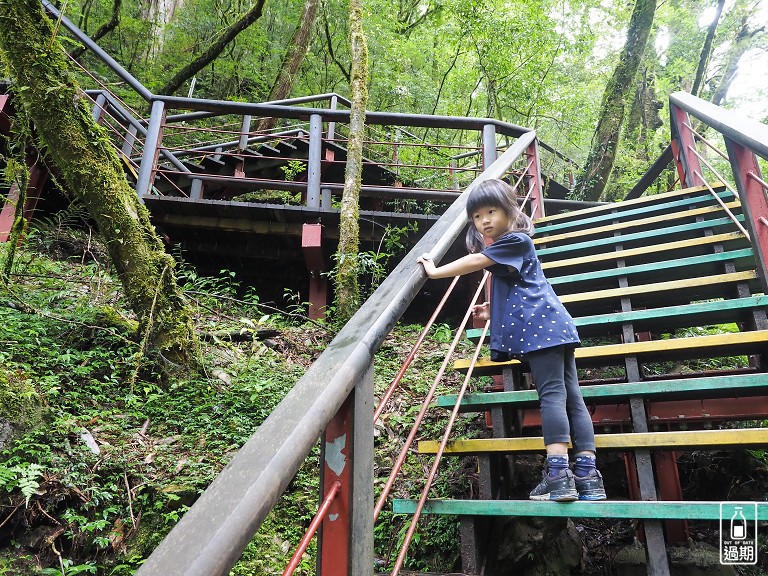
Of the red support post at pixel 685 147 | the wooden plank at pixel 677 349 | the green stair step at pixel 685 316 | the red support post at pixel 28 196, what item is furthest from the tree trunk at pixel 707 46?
the red support post at pixel 28 196

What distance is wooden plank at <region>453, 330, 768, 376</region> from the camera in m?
2.33

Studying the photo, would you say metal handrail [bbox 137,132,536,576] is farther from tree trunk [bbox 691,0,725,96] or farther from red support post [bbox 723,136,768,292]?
tree trunk [bbox 691,0,725,96]

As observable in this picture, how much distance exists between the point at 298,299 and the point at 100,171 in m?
3.64

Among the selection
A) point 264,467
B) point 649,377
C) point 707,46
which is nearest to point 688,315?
point 649,377

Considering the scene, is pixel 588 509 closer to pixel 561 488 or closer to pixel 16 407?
pixel 561 488

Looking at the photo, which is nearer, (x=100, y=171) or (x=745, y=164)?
(x=745, y=164)

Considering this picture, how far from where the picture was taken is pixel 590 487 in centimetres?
195

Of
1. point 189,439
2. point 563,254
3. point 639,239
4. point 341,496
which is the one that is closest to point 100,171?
point 189,439

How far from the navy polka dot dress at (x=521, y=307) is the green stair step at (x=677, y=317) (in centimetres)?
68

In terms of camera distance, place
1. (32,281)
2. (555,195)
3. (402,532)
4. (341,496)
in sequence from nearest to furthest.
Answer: (341,496) < (402,532) < (32,281) < (555,195)

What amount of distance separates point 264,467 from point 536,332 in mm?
1534

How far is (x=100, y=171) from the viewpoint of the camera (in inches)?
137

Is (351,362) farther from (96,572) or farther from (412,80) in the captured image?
(412,80)

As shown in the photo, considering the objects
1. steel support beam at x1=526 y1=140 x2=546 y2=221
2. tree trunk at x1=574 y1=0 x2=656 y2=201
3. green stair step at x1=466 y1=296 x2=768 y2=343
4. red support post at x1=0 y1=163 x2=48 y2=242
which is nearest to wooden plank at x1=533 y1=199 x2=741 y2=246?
steel support beam at x1=526 y1=140 x2=546 y2=221
